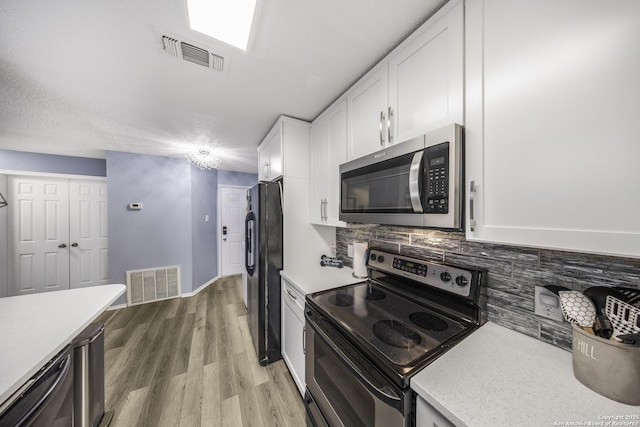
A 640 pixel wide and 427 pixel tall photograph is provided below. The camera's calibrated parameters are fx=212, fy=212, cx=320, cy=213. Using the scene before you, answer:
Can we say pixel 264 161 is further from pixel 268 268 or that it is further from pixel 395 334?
pixel 395 334

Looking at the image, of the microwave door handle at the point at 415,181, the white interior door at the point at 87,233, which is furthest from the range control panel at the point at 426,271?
the white interior door at the point at 87,233

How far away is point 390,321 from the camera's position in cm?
107

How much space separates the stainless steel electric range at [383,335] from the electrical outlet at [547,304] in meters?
0.20

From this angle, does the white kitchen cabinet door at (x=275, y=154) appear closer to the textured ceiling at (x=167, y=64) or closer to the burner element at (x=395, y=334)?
the textured ceiling at (x=167, y=64)

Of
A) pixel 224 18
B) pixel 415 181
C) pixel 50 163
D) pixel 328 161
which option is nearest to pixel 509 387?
pixel 415 181

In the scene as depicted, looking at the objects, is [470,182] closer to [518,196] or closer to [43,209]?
[518,196]

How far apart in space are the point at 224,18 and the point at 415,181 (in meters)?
1.22

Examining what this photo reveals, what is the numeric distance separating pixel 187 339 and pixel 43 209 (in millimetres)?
3306

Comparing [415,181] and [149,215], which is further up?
[415,181]

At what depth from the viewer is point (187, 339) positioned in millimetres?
2398

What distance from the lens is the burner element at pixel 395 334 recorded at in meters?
0.89

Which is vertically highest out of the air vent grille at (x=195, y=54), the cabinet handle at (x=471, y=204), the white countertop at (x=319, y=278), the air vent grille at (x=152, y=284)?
the air vent grille at (x=195, y=54)

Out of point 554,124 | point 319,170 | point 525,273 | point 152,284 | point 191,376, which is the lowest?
point 191,376

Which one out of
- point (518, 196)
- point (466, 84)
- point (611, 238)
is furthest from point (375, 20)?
point (611, 238)
